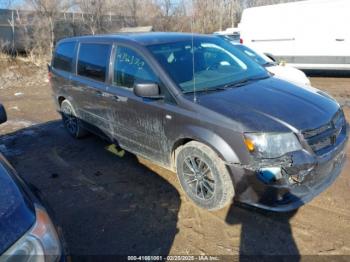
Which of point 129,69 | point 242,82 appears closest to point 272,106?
point 242,82

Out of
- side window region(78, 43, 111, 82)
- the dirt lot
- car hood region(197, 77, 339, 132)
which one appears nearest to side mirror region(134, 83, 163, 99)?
car hood region(197, 77, 339, 132)

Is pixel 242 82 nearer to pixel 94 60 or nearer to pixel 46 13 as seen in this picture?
pixel 94 60

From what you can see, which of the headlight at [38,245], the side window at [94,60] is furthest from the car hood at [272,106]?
the headlight at [38,245]

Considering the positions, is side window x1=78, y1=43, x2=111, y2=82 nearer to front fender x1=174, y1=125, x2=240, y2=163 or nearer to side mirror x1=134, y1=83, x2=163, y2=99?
side mirror x1=134, y1=83, x2=163, y2=99

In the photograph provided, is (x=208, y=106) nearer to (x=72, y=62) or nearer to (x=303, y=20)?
(x=72, y=62)

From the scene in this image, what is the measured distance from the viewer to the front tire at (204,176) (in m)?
3.22

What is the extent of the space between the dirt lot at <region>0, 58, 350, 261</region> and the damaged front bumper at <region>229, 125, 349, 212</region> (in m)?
0.34

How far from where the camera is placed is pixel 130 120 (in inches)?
165

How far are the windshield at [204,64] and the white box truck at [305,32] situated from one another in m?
6.92

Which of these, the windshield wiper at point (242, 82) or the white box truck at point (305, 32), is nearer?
the windshield wiper at point (242, 82)

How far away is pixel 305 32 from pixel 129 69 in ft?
27.1

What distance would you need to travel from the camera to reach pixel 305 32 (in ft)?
34.2

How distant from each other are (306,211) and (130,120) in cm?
231

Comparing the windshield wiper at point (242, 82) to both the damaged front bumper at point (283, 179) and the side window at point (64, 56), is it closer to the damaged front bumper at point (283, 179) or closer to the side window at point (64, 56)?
the damaged front bumper at point (283, 179)
